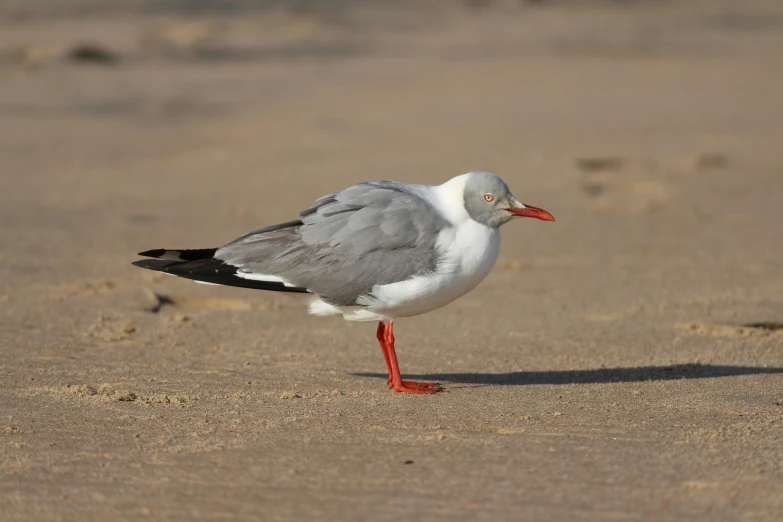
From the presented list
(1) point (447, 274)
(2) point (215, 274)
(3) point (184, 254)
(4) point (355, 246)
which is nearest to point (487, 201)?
(1) point (447, 274)

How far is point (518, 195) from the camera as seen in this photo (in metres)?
11.1

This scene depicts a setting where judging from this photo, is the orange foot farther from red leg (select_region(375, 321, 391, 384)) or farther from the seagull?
red leg (select_region(375, 321, 391, 384))

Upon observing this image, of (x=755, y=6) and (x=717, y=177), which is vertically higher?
(x=755, y=6)

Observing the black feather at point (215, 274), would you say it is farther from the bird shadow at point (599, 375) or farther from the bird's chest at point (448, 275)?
the bird shadow at point (599, 375)

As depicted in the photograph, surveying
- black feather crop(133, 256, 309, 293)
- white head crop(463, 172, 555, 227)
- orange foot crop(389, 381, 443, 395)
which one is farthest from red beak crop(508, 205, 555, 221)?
black feather crop(133, 256, 309, 293)

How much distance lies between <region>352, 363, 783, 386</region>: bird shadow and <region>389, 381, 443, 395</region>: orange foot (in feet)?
0.92

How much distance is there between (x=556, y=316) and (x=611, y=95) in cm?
1010

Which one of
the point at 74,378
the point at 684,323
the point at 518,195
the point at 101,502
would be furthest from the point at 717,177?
the point at 101,502

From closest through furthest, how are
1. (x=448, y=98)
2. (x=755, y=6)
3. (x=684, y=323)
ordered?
(x=684, y=323), (x=448, y=98), (x=755, y=6)

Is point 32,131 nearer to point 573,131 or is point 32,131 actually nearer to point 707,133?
point 573,131

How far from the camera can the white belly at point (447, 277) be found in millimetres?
5637

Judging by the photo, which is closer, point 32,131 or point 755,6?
point 32,131

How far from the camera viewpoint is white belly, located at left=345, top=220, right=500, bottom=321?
222 inches

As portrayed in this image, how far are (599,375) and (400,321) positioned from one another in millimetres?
1682
